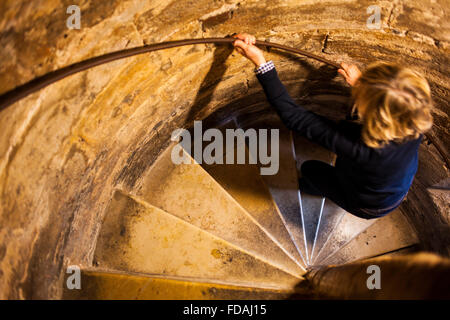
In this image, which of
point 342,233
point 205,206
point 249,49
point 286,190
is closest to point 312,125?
point 249,49

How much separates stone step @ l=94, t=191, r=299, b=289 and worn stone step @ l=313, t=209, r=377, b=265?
1.48 meters

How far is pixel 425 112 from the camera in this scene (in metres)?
1.74

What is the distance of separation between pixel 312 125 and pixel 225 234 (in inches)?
72.9

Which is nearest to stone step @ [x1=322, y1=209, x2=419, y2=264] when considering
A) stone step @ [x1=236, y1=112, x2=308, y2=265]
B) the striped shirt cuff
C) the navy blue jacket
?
stone step @ [x1=236, y1=112, x2=308, y2=265]

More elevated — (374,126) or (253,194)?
(253,194)

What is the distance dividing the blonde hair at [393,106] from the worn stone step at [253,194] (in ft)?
7.03

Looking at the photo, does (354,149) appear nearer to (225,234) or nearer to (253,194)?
(225,234)

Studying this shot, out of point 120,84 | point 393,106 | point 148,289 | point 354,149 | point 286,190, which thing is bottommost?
point 148,289

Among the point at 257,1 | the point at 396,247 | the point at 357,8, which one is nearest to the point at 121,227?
the point at 257,1

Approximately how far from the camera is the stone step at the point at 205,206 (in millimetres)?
→ 3383

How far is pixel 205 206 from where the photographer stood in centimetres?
338

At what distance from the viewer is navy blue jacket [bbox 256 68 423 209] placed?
188 centimetres

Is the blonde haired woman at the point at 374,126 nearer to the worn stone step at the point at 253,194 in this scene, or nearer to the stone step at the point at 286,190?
the worn stone step at the point at 253,194

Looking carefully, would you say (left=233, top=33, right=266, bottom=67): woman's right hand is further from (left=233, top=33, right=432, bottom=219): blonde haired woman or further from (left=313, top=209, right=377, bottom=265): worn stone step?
(left=313, top=209, right=377, bottom=265): worn stone step
